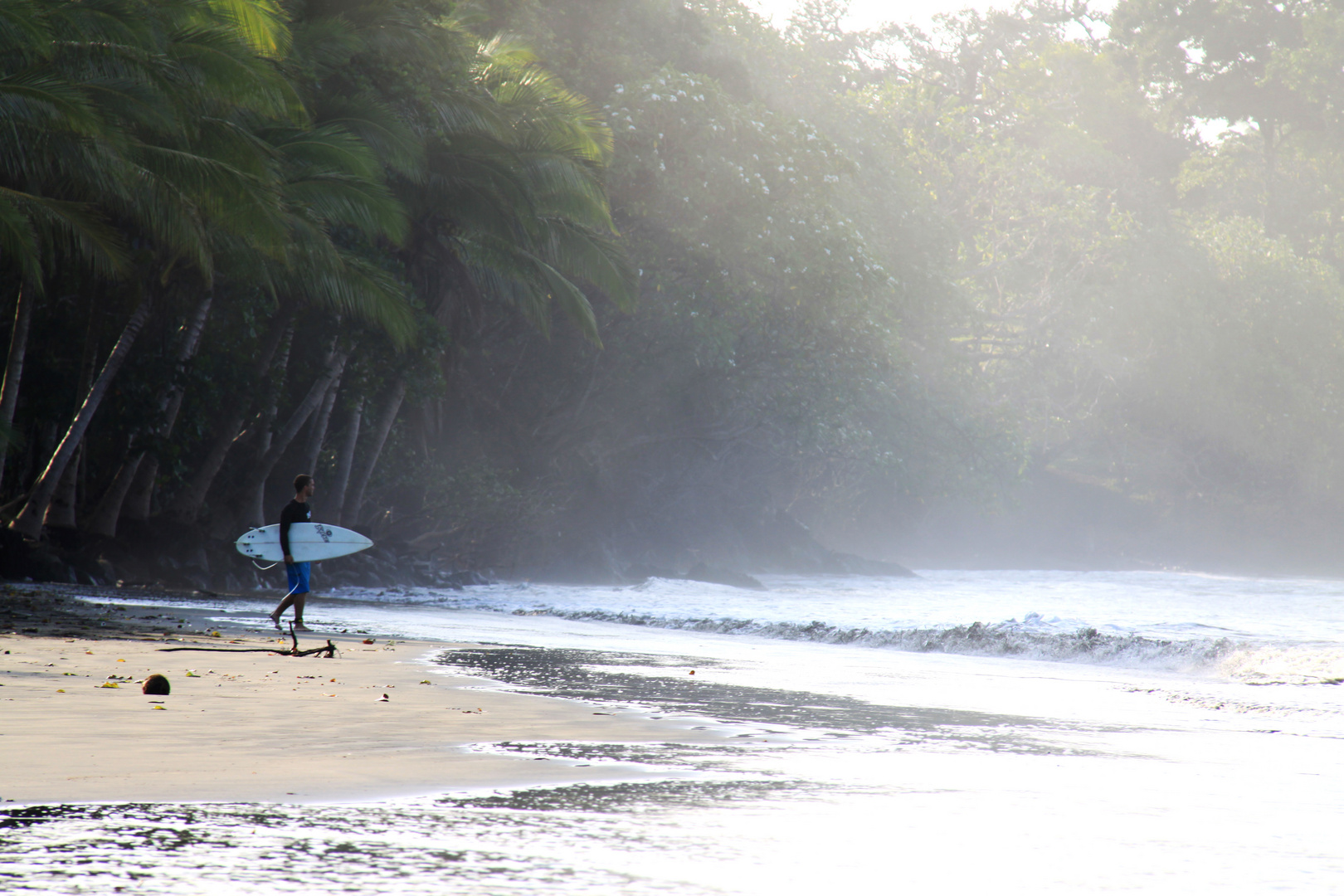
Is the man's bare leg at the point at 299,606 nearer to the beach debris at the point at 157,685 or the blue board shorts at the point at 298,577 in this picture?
the blue board shorts at the point at 298,577

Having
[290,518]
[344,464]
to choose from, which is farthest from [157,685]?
[344,464]

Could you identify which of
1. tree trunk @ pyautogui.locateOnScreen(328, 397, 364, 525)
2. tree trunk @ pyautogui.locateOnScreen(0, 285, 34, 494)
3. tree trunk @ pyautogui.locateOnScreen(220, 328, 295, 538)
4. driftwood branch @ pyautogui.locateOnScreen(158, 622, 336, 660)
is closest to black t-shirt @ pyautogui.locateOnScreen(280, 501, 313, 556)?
driftwood branch @ pyautogui.locateOnScreen(158, 622, 336, 660)

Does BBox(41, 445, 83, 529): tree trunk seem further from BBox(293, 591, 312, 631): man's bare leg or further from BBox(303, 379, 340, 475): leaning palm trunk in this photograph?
BBox(293, 591, 312, 631): man's bare leg

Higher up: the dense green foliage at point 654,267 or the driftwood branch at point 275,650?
the dense green foliage at point 654,267

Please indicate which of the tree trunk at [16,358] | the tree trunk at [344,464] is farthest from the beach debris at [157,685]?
the tree trunk at [344,464]

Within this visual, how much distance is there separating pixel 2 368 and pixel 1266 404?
3814 centimetres

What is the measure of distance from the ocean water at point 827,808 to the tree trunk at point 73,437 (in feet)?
26.1

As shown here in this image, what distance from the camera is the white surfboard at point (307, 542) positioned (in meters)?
9.20

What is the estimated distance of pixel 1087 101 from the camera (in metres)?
48.9

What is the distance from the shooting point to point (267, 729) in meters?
4.34

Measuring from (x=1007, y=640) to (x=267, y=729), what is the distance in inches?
348

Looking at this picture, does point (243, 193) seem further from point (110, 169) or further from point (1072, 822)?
point (1072, 822)

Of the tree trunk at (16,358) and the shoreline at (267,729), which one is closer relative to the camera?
the shoreline at (267,729)

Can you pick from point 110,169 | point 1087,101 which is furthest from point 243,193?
point 1087,101
